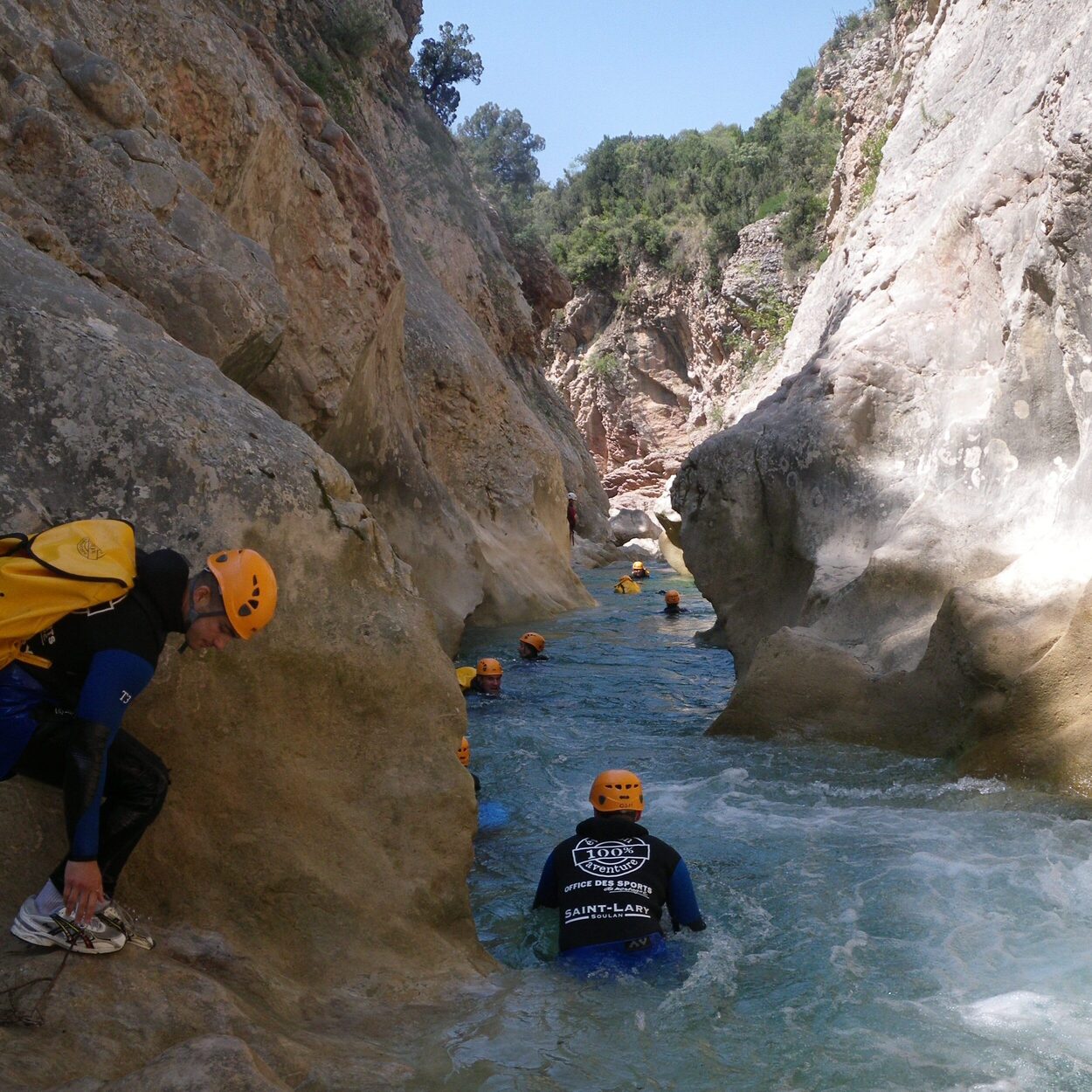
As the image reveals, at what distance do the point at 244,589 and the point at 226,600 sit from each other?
0.06 metres

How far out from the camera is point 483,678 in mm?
10883

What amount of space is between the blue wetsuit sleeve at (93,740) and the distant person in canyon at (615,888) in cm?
216

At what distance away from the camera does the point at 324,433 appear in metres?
10.9

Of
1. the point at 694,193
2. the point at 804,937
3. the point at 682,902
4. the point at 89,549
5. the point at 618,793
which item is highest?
the point at 694,193

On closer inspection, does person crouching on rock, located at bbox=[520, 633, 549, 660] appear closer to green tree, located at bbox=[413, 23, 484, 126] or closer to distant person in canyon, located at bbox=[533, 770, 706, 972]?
distant person in canyon, located at bbox=[533, 770, 706, 972]

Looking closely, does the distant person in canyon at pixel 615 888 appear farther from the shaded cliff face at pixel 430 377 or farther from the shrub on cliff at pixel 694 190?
the shrub on cliff at pixel 694 190

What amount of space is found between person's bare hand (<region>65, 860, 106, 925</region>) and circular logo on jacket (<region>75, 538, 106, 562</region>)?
0.84 meters

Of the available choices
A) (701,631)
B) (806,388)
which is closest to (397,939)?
(806,388)

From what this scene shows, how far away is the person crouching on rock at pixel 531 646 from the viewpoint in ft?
44.1

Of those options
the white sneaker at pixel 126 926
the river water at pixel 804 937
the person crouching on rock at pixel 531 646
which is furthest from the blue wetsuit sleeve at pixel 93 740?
the person crouching on rock at pixel 531 646

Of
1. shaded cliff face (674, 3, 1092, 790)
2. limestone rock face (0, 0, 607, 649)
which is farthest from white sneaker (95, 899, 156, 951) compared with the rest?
shaded cliff face (674, 3, 1092, 790)

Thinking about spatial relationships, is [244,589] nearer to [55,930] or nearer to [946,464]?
[55,930]

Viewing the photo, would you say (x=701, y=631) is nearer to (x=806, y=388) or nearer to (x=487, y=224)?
(x=806, y=388)

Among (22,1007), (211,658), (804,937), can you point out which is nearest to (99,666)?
(22,1007)
